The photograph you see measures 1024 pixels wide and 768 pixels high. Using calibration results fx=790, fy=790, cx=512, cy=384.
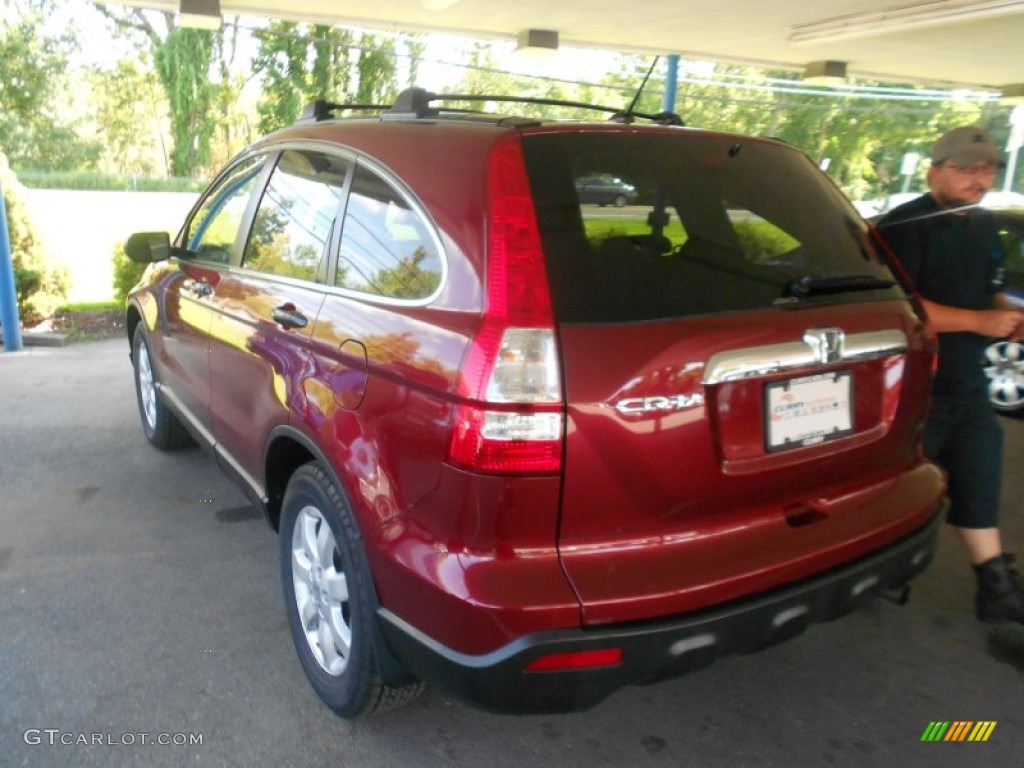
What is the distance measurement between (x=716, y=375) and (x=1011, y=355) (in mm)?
5221

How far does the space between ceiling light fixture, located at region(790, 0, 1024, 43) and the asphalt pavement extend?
197 inches

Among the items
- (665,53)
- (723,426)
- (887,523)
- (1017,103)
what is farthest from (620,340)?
(1017,103)

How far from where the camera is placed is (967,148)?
292 centimetres

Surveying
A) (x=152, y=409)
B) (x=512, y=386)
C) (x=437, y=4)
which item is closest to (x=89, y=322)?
(x=152, y=409)

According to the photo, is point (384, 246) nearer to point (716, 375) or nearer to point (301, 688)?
point (716, 375)

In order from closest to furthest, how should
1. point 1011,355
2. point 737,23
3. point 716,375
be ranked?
point 716,375
point 1011,355
point 737,23

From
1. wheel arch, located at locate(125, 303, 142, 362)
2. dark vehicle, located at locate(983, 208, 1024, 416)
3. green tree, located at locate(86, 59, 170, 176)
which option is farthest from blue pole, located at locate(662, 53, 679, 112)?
green tree, located at locate(86, 59, 170, 176)

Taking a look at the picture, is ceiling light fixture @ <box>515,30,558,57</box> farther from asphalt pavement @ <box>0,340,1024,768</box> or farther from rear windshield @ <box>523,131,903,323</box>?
rear windshield @ <box>523,131,903,323</box>

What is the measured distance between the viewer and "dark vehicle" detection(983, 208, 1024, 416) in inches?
230

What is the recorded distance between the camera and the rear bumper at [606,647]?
70.1 inches

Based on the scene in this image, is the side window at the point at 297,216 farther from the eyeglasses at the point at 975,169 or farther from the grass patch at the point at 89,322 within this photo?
the grass patch at the point at 89,322

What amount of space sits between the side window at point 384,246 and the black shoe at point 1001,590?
8.35 feet

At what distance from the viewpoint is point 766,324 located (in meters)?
2.00

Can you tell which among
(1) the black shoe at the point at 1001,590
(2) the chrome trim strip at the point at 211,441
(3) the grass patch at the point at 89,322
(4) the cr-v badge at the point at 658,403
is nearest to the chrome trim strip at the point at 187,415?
(2) the chrome trim strip at the point at 211,441
